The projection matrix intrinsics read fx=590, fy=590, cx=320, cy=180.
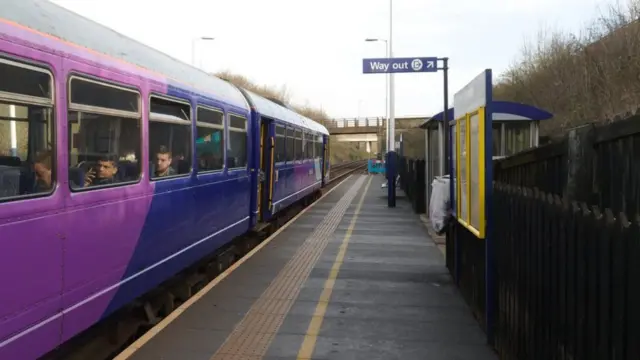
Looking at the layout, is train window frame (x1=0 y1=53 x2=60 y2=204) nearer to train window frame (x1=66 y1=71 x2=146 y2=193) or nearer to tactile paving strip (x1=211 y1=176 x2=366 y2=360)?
train window frame (x1=66 y1=71 x2=146 y2=193)

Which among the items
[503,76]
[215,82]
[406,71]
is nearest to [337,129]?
[503,76]

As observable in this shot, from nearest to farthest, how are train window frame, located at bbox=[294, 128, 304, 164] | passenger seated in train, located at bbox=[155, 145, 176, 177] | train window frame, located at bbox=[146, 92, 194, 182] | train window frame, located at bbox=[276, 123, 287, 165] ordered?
train window frame, located at bbox=[146, 92, 194, 182] < passenger seated in train, located at bbox=[155, 145, 176, 177] < train window frame, located at bbox=[276, 123, 287, 165] < train window frame, located at bbox=[294, 128, 304, 164]

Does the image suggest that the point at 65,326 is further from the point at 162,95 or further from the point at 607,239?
the point at 607,239

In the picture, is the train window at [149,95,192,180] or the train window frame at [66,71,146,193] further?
the train window at [149,95,192,180]

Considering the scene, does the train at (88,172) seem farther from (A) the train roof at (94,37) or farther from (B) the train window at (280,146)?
(B) the train window at (280,146)

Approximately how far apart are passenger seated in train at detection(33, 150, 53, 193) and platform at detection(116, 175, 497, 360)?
1714 mm

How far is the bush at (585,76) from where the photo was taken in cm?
1689

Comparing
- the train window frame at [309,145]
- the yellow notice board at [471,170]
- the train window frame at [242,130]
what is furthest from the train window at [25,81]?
the train window frame at [309,145]

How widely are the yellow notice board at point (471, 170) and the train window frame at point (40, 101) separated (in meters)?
3.34

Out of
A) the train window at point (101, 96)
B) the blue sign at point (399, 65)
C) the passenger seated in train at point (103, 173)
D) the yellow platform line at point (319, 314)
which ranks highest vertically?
the blue sign at point (399, 65)

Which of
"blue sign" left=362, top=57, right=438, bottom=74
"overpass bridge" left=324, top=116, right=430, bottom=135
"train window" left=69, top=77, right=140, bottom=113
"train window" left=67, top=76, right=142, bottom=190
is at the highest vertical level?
"overpass bridge" left=324, top=116, right=430, bottom=135

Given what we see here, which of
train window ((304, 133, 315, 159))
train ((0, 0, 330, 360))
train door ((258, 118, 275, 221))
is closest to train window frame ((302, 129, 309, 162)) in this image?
train window ((304, 133, 315, 159))

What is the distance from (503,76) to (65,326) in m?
30.9

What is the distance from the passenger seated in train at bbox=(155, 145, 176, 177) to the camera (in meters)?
6.01
